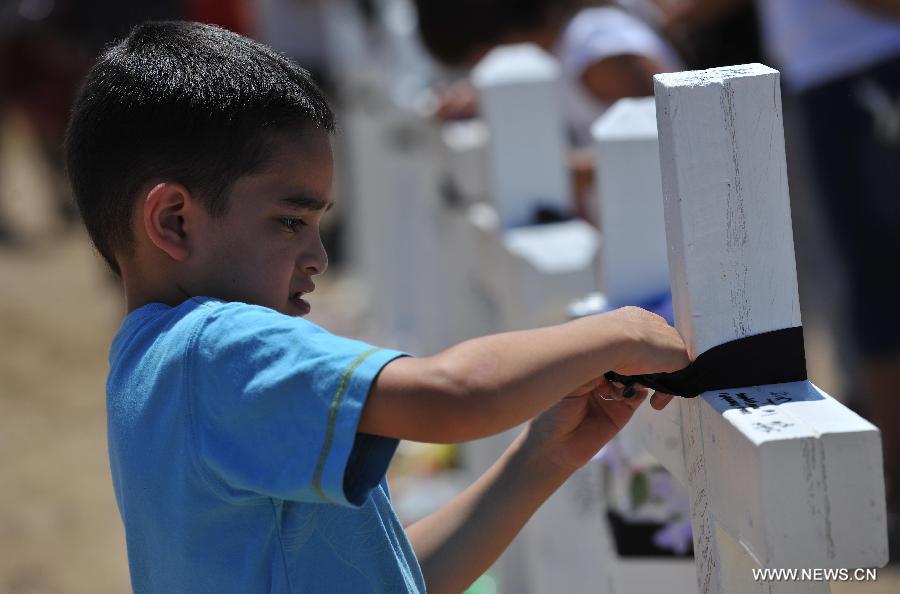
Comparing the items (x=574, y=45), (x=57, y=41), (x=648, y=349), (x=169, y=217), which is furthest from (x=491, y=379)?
(x=57, y=41)

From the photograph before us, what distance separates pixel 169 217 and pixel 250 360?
0.75 feet

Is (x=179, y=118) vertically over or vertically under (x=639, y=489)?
over

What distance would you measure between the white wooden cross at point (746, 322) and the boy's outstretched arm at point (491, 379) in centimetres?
9

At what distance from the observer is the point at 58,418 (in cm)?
546

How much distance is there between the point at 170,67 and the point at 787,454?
29.8 inches

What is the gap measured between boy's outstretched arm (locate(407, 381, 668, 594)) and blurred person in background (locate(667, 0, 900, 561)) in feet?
6.98

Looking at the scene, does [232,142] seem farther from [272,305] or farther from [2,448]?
[2,448]

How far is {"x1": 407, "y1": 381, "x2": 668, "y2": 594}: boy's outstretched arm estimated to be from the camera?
4.88ft

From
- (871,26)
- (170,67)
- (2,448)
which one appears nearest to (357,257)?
(2,448)

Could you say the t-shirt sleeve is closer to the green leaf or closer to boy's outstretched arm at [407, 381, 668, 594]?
boy's outstretched arm at [407, 381, 668, 594]

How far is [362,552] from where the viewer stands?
132 centimetres

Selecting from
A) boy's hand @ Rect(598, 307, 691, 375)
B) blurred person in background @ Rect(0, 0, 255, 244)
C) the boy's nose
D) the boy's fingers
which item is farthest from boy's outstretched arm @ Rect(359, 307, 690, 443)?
blurred person in background @ Rect(0, 0, 255, 244)

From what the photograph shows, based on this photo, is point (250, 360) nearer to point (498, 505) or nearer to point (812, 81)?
point (498, 505)

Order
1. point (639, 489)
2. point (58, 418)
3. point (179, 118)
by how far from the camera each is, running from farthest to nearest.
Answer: point (58, 418) → point (639, 489) → point (179, 118)
